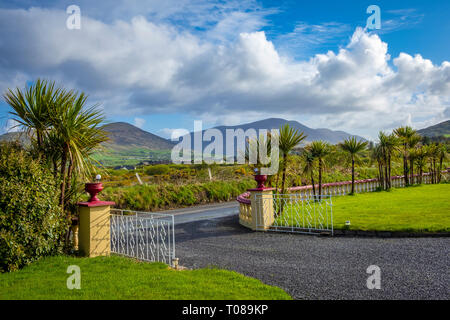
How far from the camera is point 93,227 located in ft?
22.4

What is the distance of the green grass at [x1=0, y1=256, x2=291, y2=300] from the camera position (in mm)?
4094

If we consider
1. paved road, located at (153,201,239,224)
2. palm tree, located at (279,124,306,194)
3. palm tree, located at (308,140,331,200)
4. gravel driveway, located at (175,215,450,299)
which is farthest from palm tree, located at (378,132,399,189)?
gravel driveway, located at (175,215,450,299)

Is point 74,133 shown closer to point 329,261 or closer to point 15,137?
point 15,137

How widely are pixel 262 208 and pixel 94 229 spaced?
4.85 metres

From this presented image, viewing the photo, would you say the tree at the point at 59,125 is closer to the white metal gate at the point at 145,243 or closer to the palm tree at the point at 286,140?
the white metal gate at the point at 145,243

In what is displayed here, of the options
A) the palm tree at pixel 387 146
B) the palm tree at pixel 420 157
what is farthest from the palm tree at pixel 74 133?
the palm tree at pixel 420 157

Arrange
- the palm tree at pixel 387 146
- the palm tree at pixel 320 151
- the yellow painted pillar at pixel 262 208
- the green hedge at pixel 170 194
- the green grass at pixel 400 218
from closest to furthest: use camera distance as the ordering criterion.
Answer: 1. the green grass at pixel 400 218
2. the yellow painted pillar at pixel 262 208
3. the green hedge at pixel 170 194
4. the palm tree at pixel 320 151
5. the palm tree at pixel 387 146

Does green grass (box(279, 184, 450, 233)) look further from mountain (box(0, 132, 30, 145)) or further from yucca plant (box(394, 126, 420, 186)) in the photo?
yucca plant (box(394, 126, 420, 186))

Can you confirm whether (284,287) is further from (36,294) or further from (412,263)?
(36,294)

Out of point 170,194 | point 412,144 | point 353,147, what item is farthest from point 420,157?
point 170,194

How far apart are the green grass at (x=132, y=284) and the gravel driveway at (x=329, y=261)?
0.65 meters

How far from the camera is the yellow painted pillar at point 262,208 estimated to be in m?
9.51

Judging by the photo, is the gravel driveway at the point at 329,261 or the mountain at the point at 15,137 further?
the mountain at the point at 15,137
